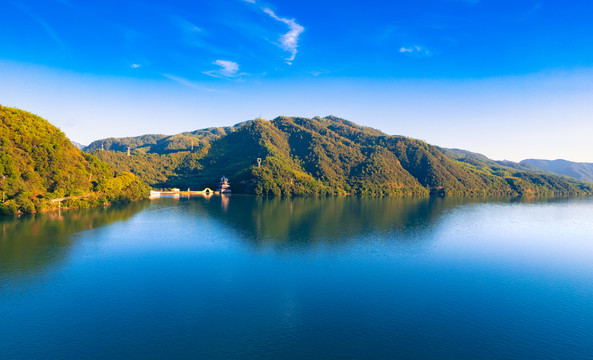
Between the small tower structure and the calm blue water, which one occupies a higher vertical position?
the small tower structure

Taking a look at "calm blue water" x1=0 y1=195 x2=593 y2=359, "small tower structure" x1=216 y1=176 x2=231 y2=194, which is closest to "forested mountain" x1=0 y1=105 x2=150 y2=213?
"calm blue water" x1=0 y1=195 x2=593 y2=359

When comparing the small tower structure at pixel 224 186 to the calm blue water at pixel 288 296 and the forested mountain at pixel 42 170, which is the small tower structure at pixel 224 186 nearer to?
the forested mountain at pixel 42 170

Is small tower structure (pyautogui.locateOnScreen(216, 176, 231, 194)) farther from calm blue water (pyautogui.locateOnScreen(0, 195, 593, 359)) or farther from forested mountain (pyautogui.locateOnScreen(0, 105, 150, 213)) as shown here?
calm blue water (pyautogui.locateOnScreen(0, 195, 593, 359))

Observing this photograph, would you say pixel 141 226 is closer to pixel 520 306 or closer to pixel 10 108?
pixel 10 108

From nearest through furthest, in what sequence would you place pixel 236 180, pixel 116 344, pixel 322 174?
pixel 116 344, pixel 236 180, pixel 322 174

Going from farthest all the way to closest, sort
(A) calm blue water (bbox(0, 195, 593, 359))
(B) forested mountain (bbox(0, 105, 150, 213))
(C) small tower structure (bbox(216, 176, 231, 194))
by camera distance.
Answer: (C) small tower structure (bbox(216, 176, 231, 194)) → (B) forested mountain (bbox(0, 105, 150, 213)) → (A) calm blue water (bbox(0, 195, 593, 359))

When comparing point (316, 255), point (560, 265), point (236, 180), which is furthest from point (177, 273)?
point (236, 180)

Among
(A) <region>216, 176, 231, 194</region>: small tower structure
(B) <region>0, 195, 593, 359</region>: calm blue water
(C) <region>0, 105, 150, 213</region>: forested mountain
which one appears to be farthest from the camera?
(A) <region>216, 176, 231, 194</region>: small tower structure
